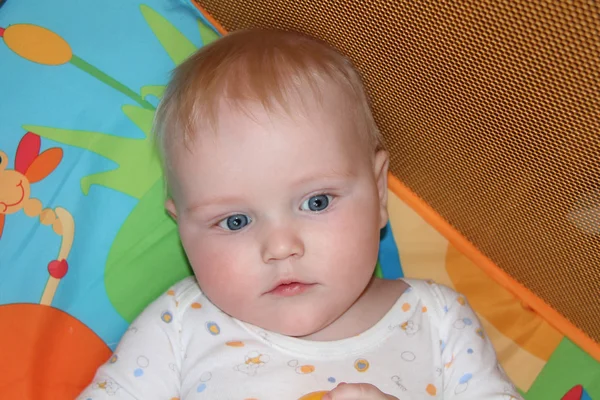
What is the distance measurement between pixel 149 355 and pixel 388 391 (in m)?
0.36

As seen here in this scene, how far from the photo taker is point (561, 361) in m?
1.22

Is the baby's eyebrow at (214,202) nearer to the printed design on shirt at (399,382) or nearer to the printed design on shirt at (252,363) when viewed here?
the printed design on shirt at (252,363)

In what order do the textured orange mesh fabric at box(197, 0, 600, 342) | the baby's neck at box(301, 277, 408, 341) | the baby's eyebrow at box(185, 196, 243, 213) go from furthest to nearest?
the baby's neck at box(301, 277, 408, 341) < the baby's eyebrow at box(185, 196, 243, 213) < the textured orange mesh fabric at box(197, 0, 600, 342)

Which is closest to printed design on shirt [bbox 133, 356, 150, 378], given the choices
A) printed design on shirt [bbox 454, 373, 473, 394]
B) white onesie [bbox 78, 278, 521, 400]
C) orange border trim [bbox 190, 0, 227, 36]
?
white onesie [bbox 78, 278, 521, 400]

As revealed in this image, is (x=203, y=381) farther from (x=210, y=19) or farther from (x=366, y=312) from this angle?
(x=210, y=19)

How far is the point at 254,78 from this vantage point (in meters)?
1.00

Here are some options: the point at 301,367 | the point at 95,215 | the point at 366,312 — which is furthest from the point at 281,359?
the point at 95,215

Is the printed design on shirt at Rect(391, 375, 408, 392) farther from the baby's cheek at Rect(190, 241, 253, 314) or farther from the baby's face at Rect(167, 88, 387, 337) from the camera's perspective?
the baby's cheek at Rect(190, 241, 253, 314)

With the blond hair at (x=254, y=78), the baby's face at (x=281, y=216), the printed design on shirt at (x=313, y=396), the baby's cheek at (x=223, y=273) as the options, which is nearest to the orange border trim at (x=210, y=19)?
the blond hair at (x=254, y=78)

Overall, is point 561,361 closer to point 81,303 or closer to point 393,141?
point 393,141

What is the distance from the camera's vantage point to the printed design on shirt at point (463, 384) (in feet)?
3.51

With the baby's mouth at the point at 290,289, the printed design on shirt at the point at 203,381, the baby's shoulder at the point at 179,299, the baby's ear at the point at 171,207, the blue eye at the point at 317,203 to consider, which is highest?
the blue eye at the point at 317,203

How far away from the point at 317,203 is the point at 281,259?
0.10 m

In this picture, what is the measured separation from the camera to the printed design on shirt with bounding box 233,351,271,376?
40.6 inches
